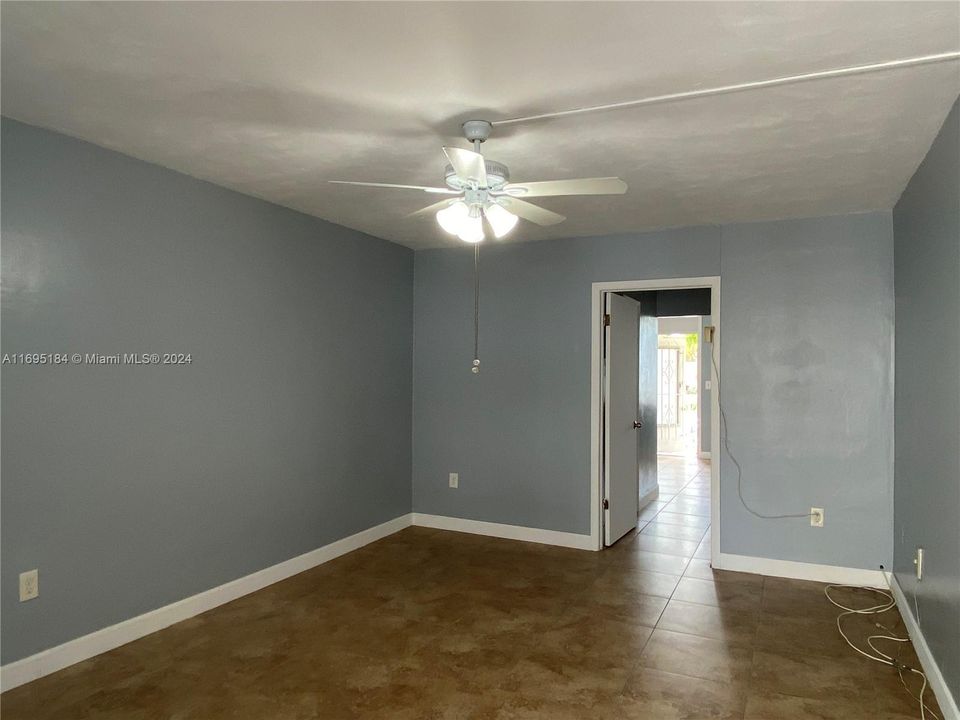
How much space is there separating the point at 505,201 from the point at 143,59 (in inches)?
54.3

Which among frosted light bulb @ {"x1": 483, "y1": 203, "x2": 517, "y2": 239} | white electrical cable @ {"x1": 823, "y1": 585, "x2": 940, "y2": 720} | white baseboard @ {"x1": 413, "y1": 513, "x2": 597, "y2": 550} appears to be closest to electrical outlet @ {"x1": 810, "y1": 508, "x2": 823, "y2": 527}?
white electrical cable @ {"x1": 823, "y1": 585, "x2": 940, "y2": 720}

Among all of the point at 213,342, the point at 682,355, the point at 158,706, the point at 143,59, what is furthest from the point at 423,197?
the point at 682,355

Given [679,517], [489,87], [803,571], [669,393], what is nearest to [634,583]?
[803,571]

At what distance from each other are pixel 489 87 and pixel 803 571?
12.2 ft

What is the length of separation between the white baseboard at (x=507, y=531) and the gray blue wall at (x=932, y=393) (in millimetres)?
2092

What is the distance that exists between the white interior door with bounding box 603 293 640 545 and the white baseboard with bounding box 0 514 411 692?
2.01m

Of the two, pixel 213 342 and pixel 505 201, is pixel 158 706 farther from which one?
pixel 505 201

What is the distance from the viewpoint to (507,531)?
16.8ft

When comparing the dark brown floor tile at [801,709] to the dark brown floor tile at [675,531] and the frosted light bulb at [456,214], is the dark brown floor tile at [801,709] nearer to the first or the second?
the frosted light bulb at [456,214]

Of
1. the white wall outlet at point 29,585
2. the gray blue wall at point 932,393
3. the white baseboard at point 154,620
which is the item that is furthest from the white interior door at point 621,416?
the white wall outlet at point 29,585

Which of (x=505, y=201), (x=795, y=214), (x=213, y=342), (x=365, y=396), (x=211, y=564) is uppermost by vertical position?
(x=795, y=214)

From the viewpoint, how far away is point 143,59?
2109mm

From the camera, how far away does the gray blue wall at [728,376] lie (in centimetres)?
405

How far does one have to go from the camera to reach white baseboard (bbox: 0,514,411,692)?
8.87 ft
